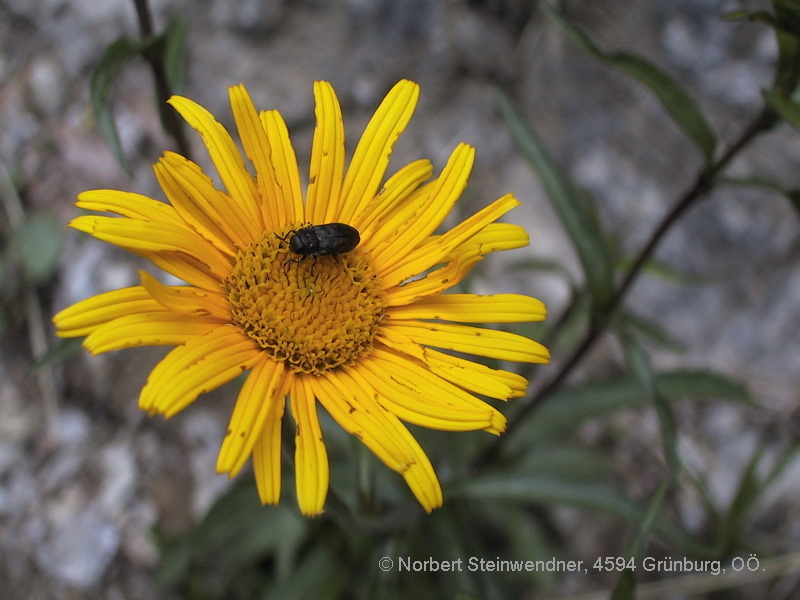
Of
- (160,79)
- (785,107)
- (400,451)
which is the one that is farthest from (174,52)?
(785,107)

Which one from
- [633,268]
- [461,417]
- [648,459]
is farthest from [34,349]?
[648,459]

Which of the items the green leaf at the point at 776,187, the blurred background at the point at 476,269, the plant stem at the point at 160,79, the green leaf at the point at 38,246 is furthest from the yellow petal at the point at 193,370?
the green leaf at the point at 38,246

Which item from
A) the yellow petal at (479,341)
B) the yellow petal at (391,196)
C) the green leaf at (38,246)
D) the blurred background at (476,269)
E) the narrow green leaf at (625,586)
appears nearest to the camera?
the yellow petal at (479,341)

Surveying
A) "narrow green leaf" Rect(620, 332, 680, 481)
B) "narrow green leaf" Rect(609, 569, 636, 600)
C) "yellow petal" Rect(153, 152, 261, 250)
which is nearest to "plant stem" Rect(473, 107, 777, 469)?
"narrow green leaf" Rect(620, 332, 680, 481)

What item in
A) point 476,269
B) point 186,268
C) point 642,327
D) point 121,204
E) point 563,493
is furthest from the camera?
point 476,269

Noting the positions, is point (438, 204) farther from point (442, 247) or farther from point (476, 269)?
point (476, 269)

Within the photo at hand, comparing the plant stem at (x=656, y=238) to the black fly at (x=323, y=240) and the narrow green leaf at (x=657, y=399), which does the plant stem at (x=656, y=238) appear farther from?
the black fly at (x=323, y=240)

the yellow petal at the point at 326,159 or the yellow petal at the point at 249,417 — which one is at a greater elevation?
the yellow petal at the point at 326,159
